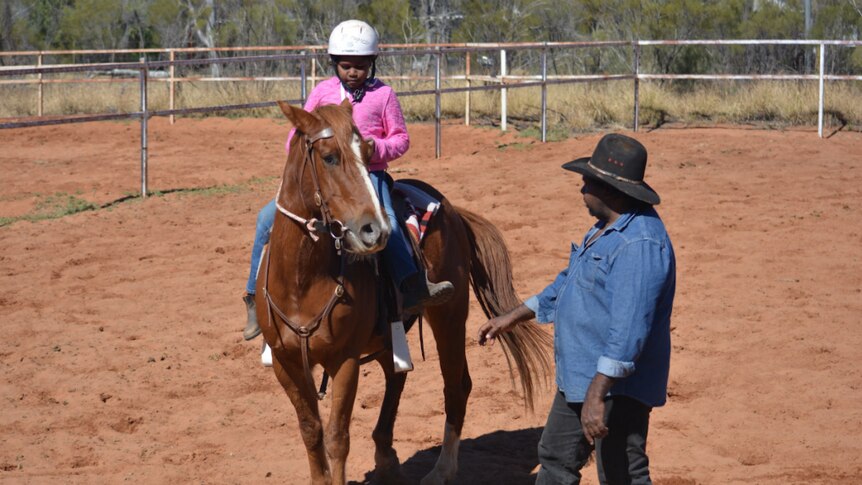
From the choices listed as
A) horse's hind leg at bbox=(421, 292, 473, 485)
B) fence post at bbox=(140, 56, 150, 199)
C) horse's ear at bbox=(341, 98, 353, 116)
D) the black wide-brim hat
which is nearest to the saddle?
horse's hind leg at bbox=(421, 292, 473, 485)

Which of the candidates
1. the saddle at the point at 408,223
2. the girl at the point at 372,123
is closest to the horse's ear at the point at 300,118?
the girl at the point at 372,123

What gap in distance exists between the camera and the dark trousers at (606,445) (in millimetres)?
3641

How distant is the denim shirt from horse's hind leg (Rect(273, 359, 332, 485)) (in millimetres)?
1450

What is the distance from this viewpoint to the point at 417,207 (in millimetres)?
5465

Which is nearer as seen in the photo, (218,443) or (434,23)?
(218,443)

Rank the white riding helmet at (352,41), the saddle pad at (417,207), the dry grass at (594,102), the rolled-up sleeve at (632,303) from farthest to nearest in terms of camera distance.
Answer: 1. the dry grass at (594,102)
2. the saddle pad at (417,207)
3. the white riding helmet at (352,41)
4. the rolled-up sleeve at (632,303)

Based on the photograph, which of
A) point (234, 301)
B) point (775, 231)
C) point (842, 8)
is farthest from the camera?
point (842, 8)

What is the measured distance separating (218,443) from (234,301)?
2.84 m

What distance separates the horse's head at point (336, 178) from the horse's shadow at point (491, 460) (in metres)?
1.92

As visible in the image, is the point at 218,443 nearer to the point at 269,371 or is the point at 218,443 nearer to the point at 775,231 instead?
the point at 269,371

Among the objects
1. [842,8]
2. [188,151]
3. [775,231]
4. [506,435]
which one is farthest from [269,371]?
[842,8]

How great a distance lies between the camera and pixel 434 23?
92.8 ft

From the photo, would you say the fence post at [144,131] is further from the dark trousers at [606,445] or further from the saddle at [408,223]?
the dark trousers at [606,445]

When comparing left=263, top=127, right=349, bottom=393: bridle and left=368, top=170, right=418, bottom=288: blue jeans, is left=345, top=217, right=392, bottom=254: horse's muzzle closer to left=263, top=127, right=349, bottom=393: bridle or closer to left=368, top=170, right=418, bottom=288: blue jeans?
left=263, top=127, right=349, bottom=393: bridle
